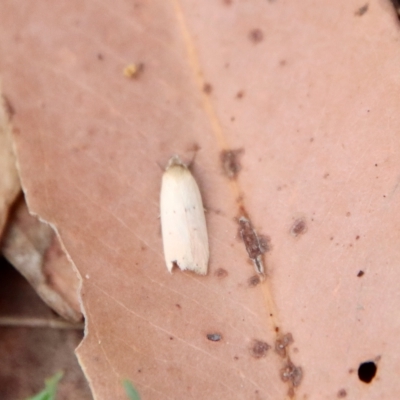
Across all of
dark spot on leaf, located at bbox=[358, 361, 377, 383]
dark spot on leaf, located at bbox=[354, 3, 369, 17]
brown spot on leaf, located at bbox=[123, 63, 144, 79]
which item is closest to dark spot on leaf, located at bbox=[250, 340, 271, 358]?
dark spot on leaf, located at bbox=[358, 361, 377, 383]

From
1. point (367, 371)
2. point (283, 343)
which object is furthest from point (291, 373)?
point (367, 371)

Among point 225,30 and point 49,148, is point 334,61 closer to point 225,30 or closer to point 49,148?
point 225,30

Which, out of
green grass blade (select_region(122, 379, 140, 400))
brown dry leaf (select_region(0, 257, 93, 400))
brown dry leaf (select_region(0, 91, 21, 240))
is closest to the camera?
green grass blade (select_region(122, 379, 140, 400))

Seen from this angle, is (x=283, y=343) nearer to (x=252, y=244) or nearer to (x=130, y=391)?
(x=252, y=244)

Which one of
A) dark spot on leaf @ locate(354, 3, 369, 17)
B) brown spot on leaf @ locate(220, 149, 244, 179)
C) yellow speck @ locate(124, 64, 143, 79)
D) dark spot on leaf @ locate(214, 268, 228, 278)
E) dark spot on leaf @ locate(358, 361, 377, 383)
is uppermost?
dark spot on leaf @ locate(354, 3, 369, 17)

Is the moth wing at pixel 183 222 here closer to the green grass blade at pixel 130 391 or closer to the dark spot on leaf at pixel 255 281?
the dark spot on leaf at pixel 255 281

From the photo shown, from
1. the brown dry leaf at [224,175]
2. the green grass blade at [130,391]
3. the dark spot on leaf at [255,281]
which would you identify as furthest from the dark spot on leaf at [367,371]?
the green grass blade at [130,391]

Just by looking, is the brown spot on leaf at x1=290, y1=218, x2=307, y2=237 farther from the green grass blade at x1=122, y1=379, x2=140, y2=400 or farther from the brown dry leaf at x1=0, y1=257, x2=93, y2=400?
the brown dry leaf at x1=0, y1=257, x2=93, y2=400
